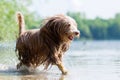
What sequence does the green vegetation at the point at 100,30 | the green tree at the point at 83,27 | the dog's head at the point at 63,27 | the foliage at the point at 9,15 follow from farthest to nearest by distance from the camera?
the green vegetation at the point at 100,30, the green tree at the point at 83,27, the foliage at the point at 9,15, the dog's head at the point at 63,27

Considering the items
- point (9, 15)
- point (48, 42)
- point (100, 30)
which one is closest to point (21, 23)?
point (48, 42)

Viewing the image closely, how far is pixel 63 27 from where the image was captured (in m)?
11.6

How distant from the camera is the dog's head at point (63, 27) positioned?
451 inches

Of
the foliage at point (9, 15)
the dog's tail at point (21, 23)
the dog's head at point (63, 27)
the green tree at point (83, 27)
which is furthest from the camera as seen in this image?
the green tree at point (83, 27)

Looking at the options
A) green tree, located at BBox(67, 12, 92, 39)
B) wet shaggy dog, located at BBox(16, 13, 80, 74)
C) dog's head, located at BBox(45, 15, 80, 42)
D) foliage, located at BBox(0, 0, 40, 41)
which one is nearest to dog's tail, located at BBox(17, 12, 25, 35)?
wet shaggy dog, located at BBox(16, 13, 80, 74)

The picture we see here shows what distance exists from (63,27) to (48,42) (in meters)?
0.63

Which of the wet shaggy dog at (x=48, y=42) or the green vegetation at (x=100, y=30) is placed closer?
the wet shaggy dog at (x=48, y=42)

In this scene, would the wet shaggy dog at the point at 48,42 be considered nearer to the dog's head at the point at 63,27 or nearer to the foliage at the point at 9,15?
the dog's head at the point at 63,27

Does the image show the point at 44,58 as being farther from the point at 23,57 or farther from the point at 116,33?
the point at 116,33

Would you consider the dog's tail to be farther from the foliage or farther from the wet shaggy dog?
the foliage

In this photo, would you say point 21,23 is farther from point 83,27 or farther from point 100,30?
point 100,30

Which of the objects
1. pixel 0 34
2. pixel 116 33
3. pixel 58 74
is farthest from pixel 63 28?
pixel 116 33

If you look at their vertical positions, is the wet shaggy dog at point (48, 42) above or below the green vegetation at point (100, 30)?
above

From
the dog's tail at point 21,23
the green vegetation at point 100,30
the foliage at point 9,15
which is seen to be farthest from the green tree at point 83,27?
the dog's tail at point 21,23
